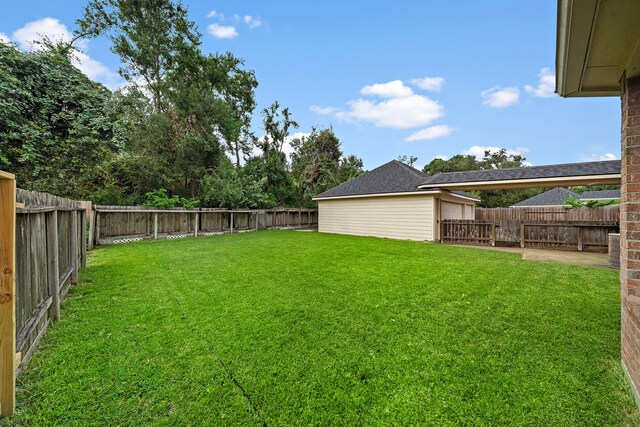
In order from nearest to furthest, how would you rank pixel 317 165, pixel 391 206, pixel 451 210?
pixel 391 206 < pixel 451 210 < pixel 317 165

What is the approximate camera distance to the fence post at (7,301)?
1664 millimetres

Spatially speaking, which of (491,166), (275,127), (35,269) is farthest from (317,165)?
(491,166)

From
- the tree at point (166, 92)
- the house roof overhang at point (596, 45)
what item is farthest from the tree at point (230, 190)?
the house roof overhang at point (596, 45)

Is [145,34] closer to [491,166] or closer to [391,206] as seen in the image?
[391,206]

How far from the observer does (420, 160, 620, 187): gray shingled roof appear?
8.82m

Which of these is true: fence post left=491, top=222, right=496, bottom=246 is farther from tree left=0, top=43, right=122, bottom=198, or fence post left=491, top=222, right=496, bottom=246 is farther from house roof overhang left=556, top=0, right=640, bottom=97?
tree left=0, top=43, right=122, bottom=198

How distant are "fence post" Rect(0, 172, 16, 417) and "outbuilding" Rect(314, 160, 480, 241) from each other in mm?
11659

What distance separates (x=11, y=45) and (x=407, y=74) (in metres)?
16.3

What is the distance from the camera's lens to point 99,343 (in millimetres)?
2658

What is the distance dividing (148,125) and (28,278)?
48.9ft

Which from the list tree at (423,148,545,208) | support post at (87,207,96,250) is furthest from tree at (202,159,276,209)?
tree at (423,148,545,208)

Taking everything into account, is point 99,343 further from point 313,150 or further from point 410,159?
point 410,159

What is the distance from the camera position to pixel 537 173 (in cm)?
967

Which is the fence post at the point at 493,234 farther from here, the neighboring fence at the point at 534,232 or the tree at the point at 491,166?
the tree at the point at 491,166
